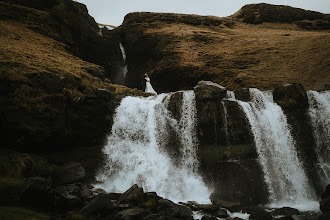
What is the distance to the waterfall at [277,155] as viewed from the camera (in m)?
16.5

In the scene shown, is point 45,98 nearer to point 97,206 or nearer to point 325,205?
point 97,206

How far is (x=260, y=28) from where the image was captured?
4284 centimetres

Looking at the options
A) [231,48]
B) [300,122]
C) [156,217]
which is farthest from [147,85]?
[156,217]

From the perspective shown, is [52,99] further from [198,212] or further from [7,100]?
[198,212]

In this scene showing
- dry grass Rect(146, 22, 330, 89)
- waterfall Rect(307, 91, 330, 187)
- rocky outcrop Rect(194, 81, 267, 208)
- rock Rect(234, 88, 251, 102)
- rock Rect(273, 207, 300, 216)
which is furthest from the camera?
dry grass Rect(146, 22, 330, 89)

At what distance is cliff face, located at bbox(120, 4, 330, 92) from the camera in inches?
1083

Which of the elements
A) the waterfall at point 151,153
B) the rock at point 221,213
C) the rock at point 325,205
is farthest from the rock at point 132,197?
the rock at point 325,205

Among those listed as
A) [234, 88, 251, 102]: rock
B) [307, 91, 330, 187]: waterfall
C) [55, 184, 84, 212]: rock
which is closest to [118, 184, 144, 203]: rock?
[55, 184, 84, 212]: rock

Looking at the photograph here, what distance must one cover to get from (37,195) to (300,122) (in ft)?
57.6

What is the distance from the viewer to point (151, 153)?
18516mm

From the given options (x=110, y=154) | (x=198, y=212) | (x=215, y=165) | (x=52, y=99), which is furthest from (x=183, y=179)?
(x=52, y=99)

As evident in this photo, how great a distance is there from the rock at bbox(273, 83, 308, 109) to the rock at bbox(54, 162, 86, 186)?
15.1m

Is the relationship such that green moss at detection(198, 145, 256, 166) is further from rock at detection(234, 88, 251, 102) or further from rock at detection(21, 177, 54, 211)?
rock at detection(21, 177, 54, 211)

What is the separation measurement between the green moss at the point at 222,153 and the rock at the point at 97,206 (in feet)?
28.1
